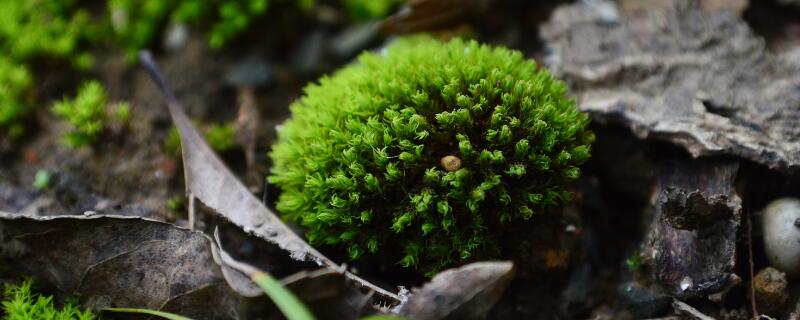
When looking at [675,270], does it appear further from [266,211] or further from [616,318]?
[266,211]

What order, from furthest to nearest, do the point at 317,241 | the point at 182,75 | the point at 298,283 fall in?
the point at 182,75, the point at 317,241, the point at 298,283

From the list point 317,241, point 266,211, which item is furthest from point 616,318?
point 266,211

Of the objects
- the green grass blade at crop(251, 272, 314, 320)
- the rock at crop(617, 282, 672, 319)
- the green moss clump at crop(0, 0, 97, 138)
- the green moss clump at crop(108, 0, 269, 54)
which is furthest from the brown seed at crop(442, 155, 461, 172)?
the green moss clump at crop(0, 0, 97, 138)

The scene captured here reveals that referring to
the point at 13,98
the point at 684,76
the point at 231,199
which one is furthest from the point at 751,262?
the point at 13,98

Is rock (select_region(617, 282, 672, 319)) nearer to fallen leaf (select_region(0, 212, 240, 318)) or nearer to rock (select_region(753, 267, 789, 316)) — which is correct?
rock (select_region(753, 267, 789, 316))

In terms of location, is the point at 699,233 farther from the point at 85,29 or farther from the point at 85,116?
the point at 85,29
